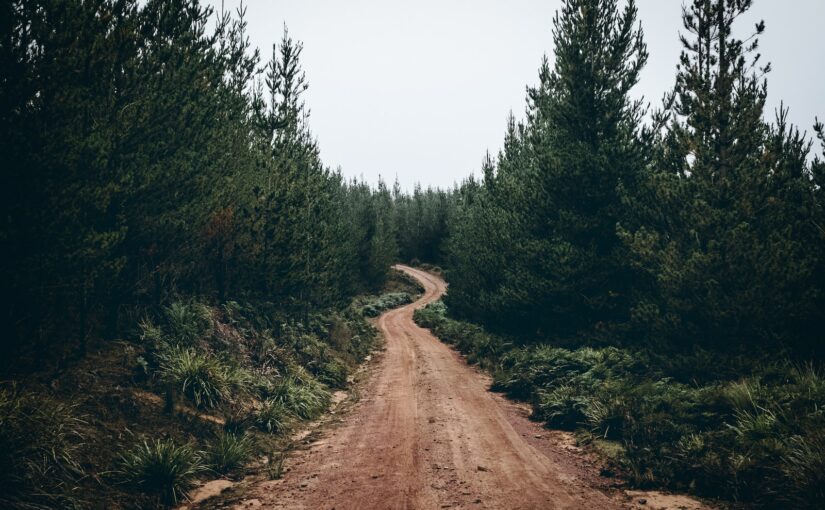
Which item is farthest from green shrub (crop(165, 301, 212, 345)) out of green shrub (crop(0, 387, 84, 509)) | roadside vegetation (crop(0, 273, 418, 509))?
green shrub (crop(0, 387, 84, 509))

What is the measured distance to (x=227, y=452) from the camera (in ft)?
25.6

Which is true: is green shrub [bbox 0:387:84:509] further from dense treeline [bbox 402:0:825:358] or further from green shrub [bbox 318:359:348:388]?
dense treeline [bbox 402:0:825:358]

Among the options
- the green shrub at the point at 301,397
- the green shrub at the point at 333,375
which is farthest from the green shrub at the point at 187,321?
the green shrub at the point at 333,375

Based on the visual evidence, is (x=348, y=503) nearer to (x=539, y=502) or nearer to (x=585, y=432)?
(x=539, y=502)

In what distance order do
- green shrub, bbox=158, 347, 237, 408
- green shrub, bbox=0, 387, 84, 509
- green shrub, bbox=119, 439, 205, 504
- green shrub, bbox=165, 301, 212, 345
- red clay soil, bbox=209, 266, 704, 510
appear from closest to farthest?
green shrub, bbox=0, 387, 84, 509 < green shrub, bbox=119, 439, 205, 504 < red clay soil, bbox=209, 266, 704, 510 < green shrub, bbox=158, 347, 237, 408 < green shrub, bbox=165, 301, 212, 345

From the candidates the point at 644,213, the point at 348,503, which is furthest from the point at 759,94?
the point at 348,503

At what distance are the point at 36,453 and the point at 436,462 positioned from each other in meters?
6.10

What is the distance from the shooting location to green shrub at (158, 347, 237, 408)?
8.99m

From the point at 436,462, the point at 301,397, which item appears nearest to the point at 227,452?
the point at 301,397

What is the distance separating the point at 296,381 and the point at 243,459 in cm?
480

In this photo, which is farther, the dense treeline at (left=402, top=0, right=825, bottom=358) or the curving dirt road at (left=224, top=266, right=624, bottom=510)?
the dense treeline at (left=402, top=0, right=825, bottom=358)

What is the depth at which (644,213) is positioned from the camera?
12.3 m

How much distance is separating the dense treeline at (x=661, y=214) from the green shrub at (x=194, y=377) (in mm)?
10736

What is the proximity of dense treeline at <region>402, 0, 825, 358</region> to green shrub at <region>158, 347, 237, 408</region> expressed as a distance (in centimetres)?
1074
